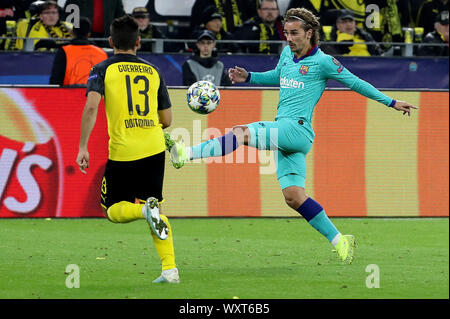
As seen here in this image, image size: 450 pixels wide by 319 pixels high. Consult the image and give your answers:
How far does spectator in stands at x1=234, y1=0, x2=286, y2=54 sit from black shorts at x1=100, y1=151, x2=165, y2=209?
8.01 meters

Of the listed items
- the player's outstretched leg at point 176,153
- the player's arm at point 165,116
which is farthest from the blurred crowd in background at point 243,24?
the player's arm at point 165,116

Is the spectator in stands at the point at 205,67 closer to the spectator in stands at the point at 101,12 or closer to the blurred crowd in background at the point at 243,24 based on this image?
the blurred crowd in background at the point at 243,24

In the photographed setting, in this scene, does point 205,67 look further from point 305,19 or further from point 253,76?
point 305,19

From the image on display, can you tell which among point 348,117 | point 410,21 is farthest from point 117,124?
point 410,21

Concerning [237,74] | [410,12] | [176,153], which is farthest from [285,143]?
[410,12]

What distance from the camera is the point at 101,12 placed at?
15133mm

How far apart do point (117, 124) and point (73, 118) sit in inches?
201

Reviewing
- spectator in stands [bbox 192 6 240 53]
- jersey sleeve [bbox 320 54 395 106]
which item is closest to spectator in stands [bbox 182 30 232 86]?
spectator in stands [bbox 192 6 240 53]

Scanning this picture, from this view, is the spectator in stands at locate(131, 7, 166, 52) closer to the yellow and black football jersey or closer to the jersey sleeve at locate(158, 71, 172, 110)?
the jersey sleeve at locate(158, 71, 172, 110)

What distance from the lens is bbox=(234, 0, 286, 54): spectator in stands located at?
15492mm

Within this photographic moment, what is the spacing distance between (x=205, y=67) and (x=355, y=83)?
219 inches

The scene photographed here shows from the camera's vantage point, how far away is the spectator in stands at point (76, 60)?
12.8m

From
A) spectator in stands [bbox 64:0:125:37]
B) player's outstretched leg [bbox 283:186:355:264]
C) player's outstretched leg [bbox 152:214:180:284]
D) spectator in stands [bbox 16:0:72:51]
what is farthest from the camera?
spectator in stands [bbox 64:0:125:37]

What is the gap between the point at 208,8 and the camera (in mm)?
15742
